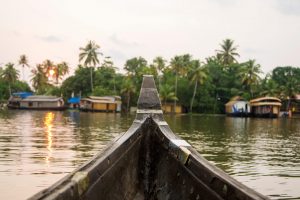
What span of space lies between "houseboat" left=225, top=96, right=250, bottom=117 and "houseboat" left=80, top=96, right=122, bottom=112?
56.2 feet

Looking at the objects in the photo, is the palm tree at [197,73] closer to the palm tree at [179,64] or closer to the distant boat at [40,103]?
the palm tree at [179,64]

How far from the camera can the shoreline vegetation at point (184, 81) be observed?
57875 mm

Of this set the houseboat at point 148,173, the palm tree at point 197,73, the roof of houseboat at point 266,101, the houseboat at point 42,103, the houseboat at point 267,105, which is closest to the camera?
the houseboat at point 148,173

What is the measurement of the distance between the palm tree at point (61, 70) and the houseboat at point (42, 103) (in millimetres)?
15630

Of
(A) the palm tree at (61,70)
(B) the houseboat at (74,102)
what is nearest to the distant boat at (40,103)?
(B) the houseboat at (74,102)

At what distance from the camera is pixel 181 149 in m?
4.40

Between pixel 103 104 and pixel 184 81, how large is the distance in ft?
45.6

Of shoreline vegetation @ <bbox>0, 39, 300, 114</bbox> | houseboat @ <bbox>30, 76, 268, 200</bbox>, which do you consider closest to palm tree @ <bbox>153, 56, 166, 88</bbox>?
shoreline vegetation @ <bbox>0, 39, 300, 114</bbox>

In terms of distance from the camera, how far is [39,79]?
7331cm

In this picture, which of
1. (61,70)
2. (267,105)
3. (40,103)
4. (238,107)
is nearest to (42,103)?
(40,103)

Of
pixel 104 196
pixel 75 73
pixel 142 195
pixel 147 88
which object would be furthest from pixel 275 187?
pixel 75 73

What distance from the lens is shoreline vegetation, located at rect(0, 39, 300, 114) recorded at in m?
57.9

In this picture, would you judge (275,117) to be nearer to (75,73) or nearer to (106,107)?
(106,107)

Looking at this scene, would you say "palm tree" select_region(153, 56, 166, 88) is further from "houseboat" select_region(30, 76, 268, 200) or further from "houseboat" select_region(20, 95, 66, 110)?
"houseboat" select_region(30, 76, 268, 200)
